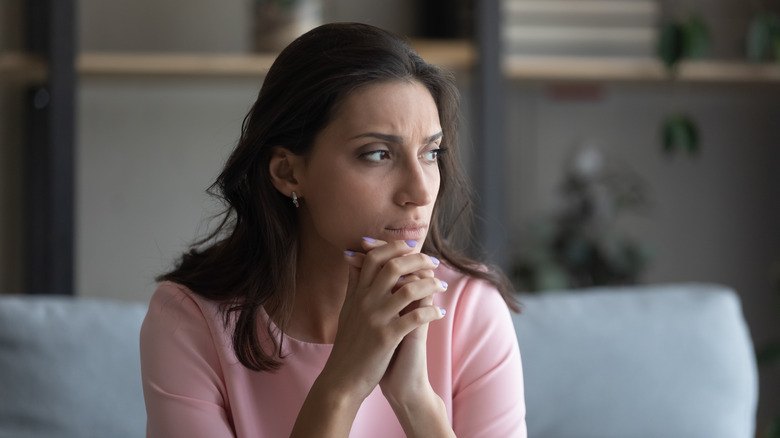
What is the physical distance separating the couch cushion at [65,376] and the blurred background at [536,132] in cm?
69

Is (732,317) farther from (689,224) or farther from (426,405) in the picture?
(689,224)

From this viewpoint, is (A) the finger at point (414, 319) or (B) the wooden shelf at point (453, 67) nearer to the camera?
(A) the finger at point (414, 319)

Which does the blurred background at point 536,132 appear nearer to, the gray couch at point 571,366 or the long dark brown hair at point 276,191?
the gray couch at point 571,366

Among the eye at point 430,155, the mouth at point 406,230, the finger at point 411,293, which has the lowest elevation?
the finger at point 411,293

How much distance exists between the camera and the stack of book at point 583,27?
8.03 feet

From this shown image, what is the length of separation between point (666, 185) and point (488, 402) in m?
1.92

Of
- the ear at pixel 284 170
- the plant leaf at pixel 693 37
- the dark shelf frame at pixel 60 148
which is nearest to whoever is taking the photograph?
the ear at pixel 284 170

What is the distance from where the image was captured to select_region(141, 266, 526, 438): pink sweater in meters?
1.21

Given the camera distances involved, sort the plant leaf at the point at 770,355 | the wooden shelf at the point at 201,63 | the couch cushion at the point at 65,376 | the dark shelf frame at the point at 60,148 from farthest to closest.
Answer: the plant leaf at the point at 770,355 < the wooden shelf at the point at 201,63 < the dark shelf frame at the point at 60,148 < the couch cushion at the point at 65,376

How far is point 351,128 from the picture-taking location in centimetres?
109

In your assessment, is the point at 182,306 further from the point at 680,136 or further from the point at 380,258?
the point at 680,136

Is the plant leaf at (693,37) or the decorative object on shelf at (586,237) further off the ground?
the plant leaf at (693,37)

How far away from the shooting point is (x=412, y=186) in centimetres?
108

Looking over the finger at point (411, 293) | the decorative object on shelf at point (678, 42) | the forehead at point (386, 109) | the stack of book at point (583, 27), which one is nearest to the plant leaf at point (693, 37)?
the decorative object on shelf at point (678, 42)
